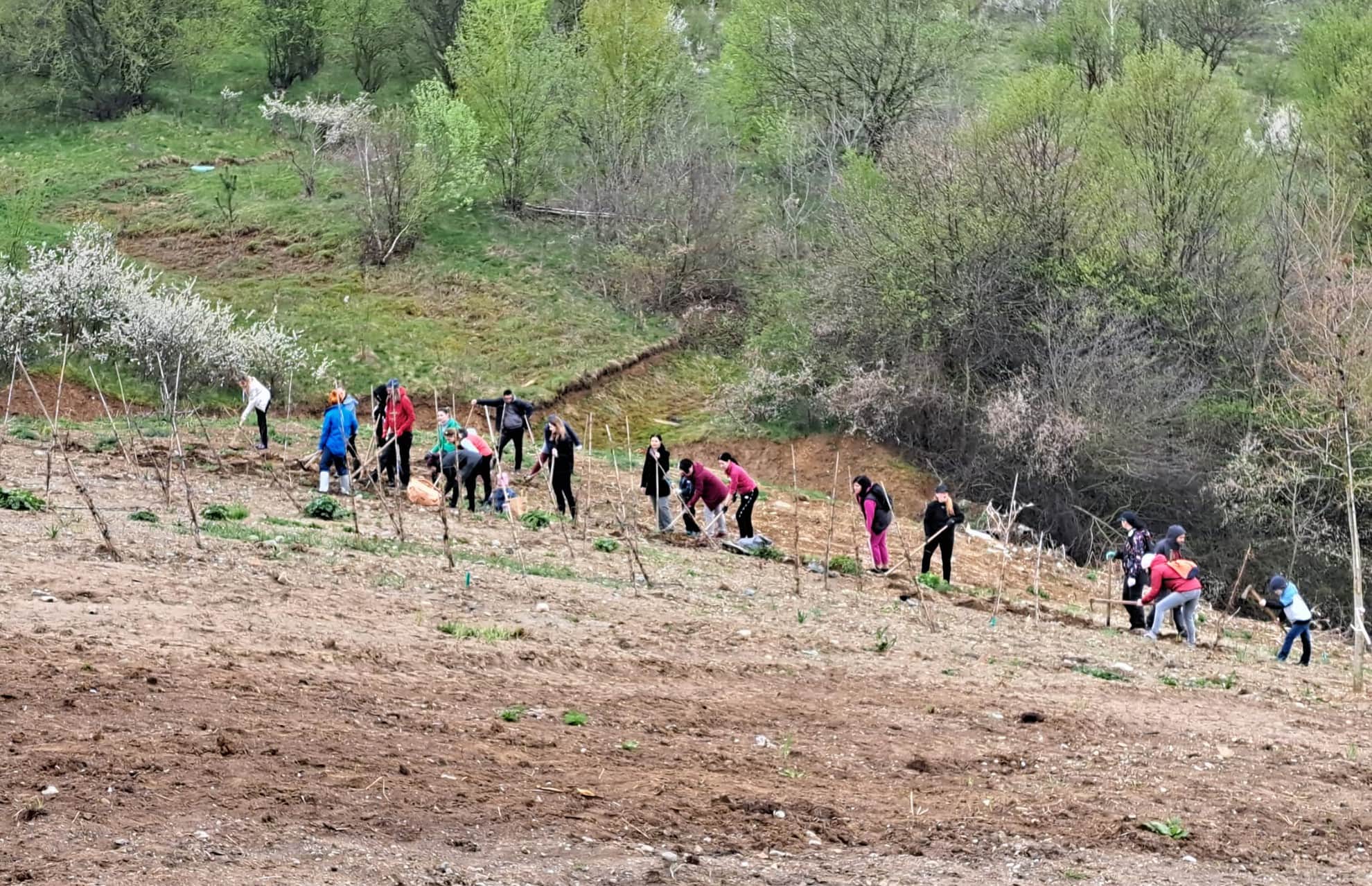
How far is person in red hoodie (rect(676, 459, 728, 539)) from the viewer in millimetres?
20953

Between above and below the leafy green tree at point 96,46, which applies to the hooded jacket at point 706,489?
below

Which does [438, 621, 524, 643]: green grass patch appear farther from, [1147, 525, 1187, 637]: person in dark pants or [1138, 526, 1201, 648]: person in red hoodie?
[1147, 525, 1187, 637]: person in dark pants

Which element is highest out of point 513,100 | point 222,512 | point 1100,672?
point 513,100

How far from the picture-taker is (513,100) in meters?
46.1

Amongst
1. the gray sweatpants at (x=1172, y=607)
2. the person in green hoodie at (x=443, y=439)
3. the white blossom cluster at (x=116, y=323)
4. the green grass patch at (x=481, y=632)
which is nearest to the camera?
the green grass patch at (x=481, y=632)

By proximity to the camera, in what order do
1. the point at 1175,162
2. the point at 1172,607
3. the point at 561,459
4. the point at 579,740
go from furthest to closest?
the point at 1175,162 → the point at 561,459 → the point at 1172,607 → the point at 579,740

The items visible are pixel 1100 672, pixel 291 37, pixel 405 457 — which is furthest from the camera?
pixel 291 37

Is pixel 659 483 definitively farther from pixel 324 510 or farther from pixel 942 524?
pixel 324 510

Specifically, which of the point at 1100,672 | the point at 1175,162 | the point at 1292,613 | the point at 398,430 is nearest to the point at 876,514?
the point at 1292,613

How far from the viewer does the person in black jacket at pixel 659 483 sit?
2116 cm

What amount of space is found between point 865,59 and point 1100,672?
109 feet

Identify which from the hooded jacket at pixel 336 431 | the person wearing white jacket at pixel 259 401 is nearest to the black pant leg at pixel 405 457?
the hooded jacket at pixel 336 431

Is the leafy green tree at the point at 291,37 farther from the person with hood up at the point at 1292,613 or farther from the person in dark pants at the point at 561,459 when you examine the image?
the person with hood up at the point at 1292,613

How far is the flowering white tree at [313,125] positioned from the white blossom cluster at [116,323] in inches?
528
